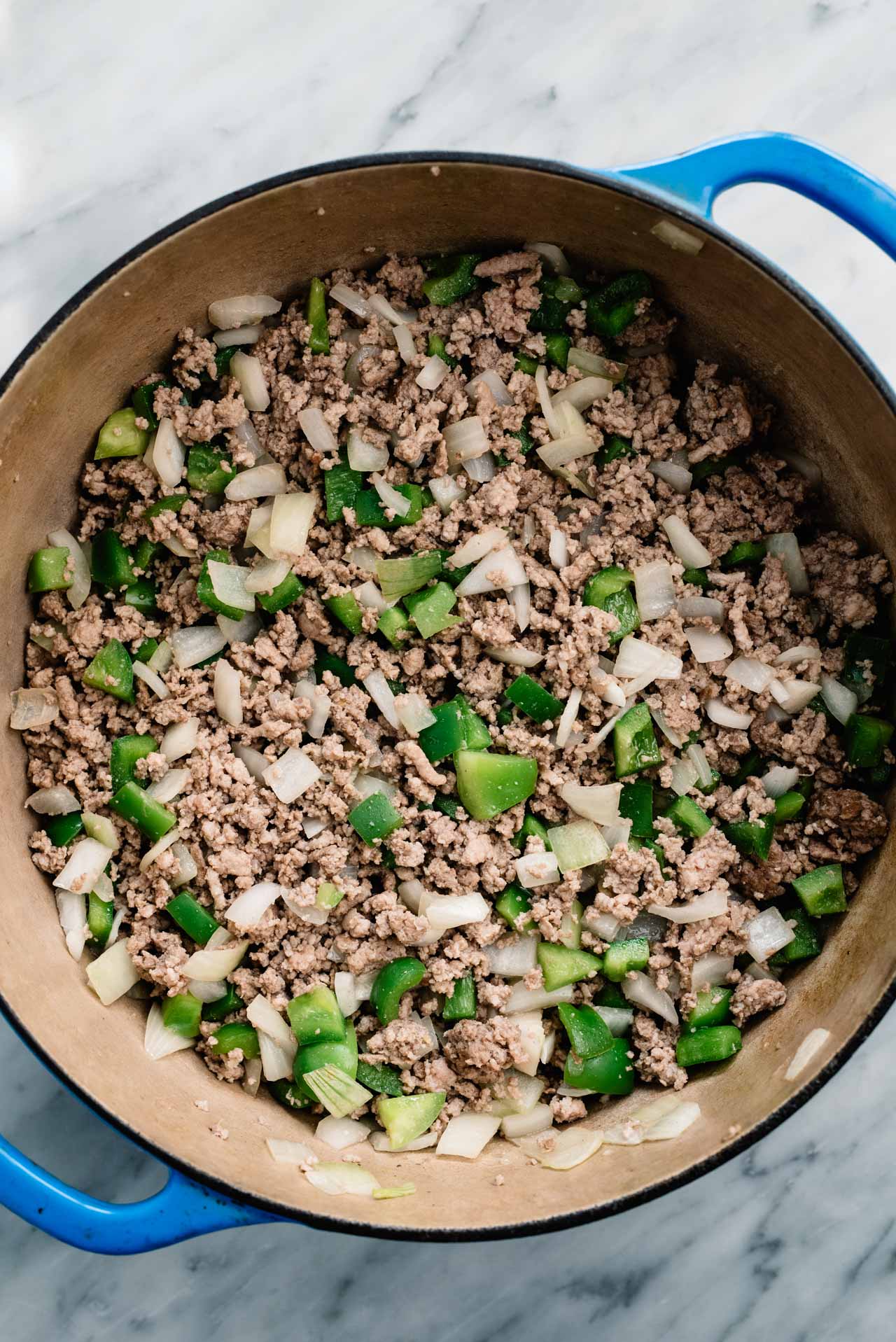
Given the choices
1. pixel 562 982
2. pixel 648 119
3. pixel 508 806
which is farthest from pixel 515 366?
pixel 562 982

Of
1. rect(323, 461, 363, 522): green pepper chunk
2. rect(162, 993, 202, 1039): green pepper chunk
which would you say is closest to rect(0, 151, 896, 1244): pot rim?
rect(162, 993, 202, 1039): green pepper chunk

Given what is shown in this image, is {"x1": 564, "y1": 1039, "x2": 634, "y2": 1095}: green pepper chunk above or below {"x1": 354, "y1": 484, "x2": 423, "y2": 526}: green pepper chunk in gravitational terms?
below

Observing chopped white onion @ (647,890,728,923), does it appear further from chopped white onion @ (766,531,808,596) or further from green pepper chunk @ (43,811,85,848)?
green pepper chunk @ (43,811,85,848)

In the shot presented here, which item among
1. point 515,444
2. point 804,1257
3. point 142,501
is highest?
point 515,444

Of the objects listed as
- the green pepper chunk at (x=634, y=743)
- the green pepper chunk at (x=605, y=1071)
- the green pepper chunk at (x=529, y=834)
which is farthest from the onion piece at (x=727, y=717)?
the green pepper chunk at (x=605, y=1071)

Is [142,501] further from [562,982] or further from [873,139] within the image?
[873,139]

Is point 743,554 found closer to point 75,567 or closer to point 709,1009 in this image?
point 709,1009
